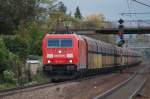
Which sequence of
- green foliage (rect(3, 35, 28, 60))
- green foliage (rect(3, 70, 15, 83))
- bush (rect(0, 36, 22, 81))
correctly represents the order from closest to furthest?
green foliage (rect(3, 70, 15, 83)) → bush (rect(0, 36, 22, 81)) → green foliage (rect(3, 35, 28, 60))

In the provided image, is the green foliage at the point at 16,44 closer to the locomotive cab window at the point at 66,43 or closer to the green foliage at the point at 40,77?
the green foliage at the point at 40,77

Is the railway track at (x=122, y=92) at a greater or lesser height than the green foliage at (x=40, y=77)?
greater

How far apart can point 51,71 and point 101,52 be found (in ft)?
59.2

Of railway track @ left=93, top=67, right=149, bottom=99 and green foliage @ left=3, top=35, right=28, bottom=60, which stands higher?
green foliage @ left=3, top=35, right=28, bottom=60

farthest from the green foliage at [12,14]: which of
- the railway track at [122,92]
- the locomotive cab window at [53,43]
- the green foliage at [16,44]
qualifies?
the railway track at [122,92]

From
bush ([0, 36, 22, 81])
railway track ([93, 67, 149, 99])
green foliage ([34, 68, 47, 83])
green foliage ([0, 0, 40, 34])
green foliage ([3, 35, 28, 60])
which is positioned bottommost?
green foliage ([34, 68, 47, 83])

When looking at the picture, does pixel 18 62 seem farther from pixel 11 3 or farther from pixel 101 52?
pixel 101 52

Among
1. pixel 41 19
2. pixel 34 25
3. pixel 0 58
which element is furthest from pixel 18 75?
pixel 41 19

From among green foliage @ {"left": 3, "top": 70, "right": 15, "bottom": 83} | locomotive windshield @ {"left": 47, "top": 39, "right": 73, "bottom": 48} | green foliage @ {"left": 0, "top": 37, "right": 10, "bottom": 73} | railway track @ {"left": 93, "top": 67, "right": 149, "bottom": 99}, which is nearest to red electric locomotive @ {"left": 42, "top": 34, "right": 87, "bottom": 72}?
locomotive windshield @ {"left": 47, "top": 39, "right": 73, "bottom": 48}

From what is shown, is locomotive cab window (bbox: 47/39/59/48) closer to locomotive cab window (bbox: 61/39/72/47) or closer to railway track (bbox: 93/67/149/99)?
locomotive cab window (bbox: 61/39/72/47)

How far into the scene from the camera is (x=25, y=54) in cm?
4172

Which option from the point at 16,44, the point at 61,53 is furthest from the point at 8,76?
the point at 16,44

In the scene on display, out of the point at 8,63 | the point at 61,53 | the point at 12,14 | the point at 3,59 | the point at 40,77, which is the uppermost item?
the point at 12,14

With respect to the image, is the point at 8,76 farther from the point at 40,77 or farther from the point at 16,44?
the point at 16,44
